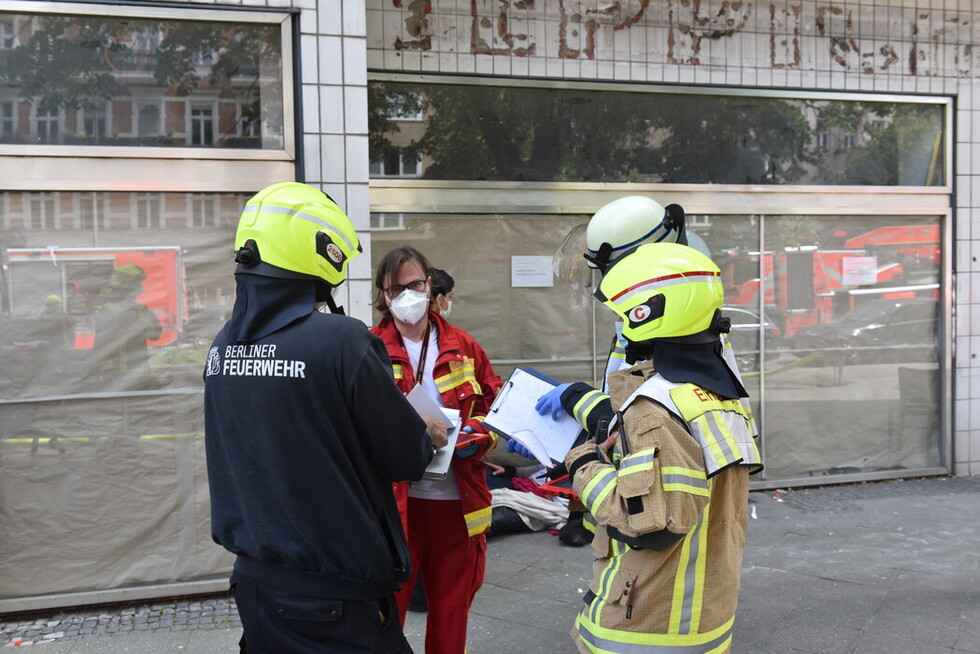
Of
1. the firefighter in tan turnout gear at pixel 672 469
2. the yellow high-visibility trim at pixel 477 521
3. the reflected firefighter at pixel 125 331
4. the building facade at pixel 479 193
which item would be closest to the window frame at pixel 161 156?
the building facade at pixel 479 193

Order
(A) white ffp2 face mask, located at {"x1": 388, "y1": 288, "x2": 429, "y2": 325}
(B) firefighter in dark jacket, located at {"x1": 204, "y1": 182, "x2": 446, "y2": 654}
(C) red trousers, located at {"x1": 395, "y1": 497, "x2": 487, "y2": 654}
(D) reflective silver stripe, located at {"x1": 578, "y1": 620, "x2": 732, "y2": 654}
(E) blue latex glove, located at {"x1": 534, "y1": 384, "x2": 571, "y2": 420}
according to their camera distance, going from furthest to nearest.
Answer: (A) white ffp2 face mask, located at {"x1": 388, "y1": 288, "x2": 429, "y2": 325} → (C) red trousers, located at {"x1": 395, "y1": 497, "x2": 487, "y2": 654} → (E) blue latex glove, located at {"x1": 534, "y1": 384, "x2": 571, "y2": 420} → (D) reflective silver stripe, located at {"x1": 578, "y1": 620, "x2": 732, "y2": 654} → (B) firefighter in dark jacket, located at {"x1": 204, "y1": 182, "x2": 446, "y2": 654}

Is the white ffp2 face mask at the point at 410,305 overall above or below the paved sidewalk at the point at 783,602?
above

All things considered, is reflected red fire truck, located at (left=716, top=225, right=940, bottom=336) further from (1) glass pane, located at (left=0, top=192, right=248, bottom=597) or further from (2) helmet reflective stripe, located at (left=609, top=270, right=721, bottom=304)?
(2) helmet reflective stripe, located at (left=609, top=270, right=721, bottom=304)

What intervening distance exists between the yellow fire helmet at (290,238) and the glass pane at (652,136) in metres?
4.01

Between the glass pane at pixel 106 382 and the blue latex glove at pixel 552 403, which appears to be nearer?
the blue latex glove at pixel 552 403

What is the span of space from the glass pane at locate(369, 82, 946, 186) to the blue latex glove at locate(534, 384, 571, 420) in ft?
12.2

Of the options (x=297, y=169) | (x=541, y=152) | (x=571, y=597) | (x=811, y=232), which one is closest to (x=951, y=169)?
(x=811, y=232)

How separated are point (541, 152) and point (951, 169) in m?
3.71

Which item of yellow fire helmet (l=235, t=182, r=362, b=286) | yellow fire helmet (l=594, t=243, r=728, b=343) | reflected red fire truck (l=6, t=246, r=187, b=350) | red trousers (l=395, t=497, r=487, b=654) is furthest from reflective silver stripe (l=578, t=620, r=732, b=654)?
reflected red fire truck (l=6, t=246, r=187, b=350)

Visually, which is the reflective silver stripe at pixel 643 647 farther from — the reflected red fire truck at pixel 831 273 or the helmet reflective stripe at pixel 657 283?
the reflected red fire truck at pixel 831 273

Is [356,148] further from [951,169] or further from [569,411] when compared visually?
[951,169]

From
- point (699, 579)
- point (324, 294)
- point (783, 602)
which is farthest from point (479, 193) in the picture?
Answer: point (699, 579)

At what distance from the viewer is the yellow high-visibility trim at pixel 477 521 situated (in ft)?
11.5

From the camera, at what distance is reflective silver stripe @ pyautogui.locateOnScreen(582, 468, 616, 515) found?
234 centimetres
